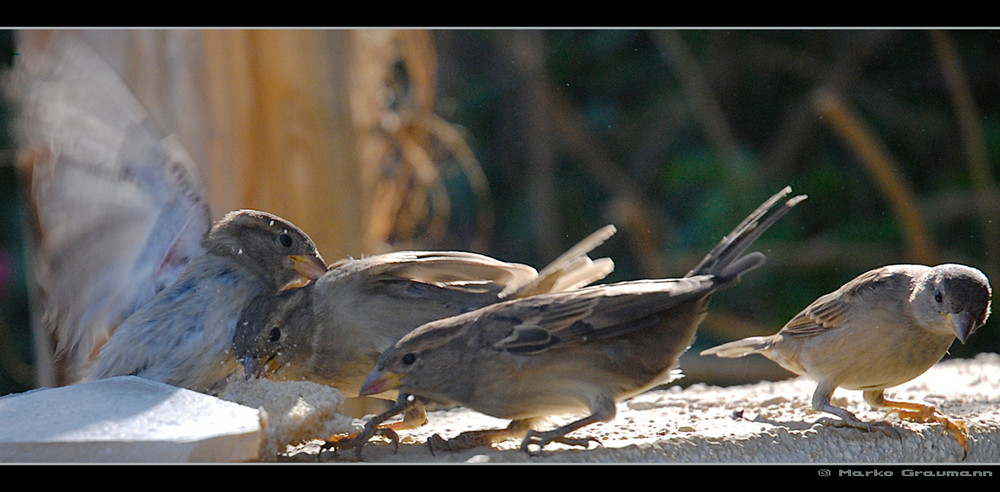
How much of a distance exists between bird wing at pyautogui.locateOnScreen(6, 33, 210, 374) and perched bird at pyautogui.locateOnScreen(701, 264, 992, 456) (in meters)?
1.83

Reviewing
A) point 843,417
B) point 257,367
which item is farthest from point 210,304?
point 843,417

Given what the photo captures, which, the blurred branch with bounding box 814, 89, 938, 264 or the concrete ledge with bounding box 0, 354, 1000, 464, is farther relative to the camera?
the blurred branch with bounding box 814, 89, 938, 264

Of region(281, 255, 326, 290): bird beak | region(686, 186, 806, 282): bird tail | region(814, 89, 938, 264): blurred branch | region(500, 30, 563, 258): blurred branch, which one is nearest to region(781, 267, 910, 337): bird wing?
region(686, 186, 806, 282): bird tail

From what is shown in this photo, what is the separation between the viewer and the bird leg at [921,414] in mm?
2793

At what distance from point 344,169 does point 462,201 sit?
334cm

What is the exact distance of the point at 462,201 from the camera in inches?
339

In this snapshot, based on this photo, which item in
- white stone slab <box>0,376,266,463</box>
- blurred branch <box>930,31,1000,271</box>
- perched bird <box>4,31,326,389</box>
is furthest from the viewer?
blurred branch <box>930,31,1000,271</box>

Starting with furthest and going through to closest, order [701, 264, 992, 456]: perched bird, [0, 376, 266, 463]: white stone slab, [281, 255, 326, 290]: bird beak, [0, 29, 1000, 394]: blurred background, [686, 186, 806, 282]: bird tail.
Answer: [0, 29, 1000, 394]: blurred background → [281, 255, 326, 290]: bird beak → [701, 264, 992, 456]: perched bird → [686, 186, 806, 282]: bird tail → [0, 376, 266, 463]: white stone slab

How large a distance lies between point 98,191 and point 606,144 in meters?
5.64

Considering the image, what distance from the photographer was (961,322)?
260 centimetres

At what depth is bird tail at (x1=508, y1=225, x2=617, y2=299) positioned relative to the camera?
282 centimetres

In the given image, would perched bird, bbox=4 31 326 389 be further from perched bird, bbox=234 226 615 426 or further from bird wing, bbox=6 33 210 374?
perched bird, bbox=234 226 615 426
